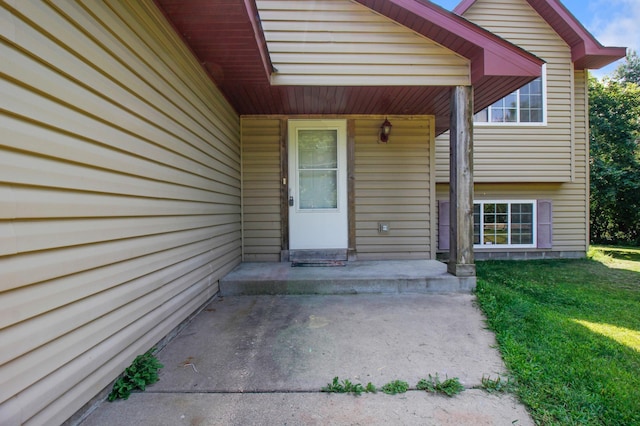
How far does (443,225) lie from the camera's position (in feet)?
21.9

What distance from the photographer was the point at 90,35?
163 centimetres

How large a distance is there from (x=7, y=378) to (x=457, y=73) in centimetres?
411

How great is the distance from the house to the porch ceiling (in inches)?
0.9

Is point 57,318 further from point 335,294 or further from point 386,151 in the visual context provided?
point 386,151

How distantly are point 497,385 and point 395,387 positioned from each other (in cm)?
61

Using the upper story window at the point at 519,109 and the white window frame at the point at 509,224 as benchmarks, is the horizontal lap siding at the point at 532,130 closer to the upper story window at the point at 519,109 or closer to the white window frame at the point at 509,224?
the upper story window at the point at 519,109

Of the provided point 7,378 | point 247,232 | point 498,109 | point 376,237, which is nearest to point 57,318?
point 7,378

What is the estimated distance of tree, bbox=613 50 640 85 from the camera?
12.9 meters

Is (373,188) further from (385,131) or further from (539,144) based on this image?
(539,144)

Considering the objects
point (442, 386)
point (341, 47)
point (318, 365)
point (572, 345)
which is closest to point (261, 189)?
point (341, 47)

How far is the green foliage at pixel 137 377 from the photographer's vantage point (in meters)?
1.75

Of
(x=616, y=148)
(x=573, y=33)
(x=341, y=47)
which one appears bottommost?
(x=341, y=47)

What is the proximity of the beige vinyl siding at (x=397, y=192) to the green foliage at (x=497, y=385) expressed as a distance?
2.80 m

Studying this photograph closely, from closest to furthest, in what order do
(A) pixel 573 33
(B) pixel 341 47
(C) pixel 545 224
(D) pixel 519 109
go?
(B) pixel 341 47 → (A) pixel 573 33 → (D) pixel 519 109 → (C) pixel 545 224
